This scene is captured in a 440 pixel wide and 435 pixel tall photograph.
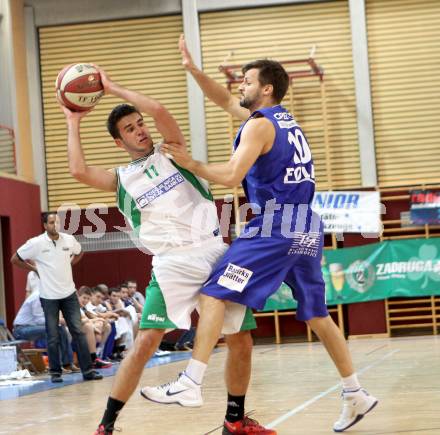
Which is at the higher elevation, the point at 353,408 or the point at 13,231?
the point at 13,231

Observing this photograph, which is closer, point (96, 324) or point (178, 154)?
point (178, 154)

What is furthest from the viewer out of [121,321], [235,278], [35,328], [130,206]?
[121,321]

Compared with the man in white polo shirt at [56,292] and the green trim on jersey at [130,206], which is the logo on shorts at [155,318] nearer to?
the green trim on jersey at [130,206]

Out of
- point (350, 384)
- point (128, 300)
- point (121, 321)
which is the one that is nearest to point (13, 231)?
point (128, 300)

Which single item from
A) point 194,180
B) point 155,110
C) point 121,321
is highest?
point 155,110

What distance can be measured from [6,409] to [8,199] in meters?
8.89

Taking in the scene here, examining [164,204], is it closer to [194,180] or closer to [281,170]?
[194,180]

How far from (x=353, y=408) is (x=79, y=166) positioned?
1.90 metres

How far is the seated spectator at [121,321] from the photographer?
44.4 ft

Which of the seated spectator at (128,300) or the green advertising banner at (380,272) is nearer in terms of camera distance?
the seated spectator at (128,300)

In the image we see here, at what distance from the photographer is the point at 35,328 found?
11.4 meters

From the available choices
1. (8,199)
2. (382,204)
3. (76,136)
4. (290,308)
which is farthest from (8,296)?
(76,136)

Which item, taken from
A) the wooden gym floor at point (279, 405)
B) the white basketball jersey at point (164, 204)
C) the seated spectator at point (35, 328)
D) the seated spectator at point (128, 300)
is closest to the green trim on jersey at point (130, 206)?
the white basketball jersey at point (164, 204)

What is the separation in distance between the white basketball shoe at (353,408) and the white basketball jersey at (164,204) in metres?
1.12
